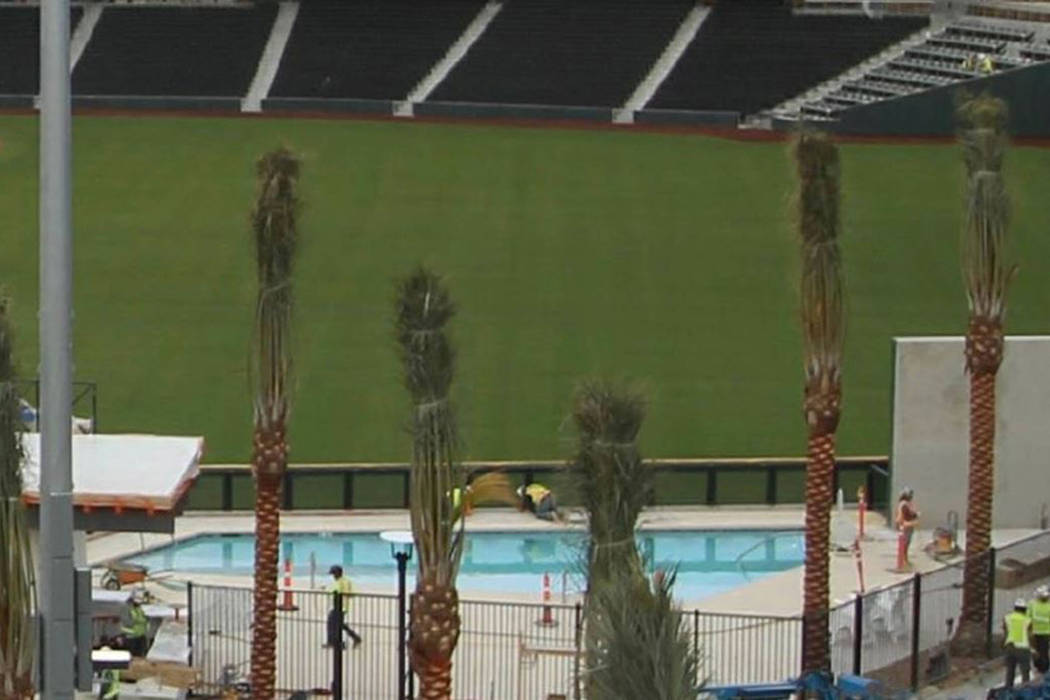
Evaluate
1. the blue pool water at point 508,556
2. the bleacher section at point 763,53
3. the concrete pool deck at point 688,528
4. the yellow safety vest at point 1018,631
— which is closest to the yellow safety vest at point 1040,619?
the yellow safety vest at point 1018,631

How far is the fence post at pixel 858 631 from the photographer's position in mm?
22859

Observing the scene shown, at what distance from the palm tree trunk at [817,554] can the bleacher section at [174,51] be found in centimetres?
4855

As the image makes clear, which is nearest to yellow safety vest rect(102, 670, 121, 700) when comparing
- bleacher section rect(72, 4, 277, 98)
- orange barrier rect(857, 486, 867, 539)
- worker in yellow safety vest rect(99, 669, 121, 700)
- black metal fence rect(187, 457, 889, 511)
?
worker in yellow safety vest rect(99, 669, 121, 700)

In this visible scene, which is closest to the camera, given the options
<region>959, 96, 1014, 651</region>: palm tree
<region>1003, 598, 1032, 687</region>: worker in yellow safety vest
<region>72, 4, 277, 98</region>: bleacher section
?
<region>1003, 598, 1032, 687</region>: worker in yellow safety vest

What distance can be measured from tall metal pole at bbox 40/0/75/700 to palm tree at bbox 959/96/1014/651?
537 inches

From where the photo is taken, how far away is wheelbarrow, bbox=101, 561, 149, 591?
27.1 m

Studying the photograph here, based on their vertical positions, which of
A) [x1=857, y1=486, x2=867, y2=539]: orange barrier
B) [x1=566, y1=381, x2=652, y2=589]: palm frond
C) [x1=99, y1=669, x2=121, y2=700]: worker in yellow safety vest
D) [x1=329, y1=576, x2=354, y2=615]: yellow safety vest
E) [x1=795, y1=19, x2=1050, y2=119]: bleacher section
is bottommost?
[x1=99, y1=669, x2=121, y2=700]: worker in yellow safety vest

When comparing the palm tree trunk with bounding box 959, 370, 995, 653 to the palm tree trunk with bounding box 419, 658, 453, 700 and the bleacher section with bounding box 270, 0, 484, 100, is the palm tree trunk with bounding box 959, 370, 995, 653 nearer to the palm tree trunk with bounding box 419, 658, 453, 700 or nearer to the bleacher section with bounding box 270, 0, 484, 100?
the palm tree trunk with bounding box 419, 658, 453, 700

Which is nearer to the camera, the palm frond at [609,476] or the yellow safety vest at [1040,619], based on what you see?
the palm frond at [609,476]

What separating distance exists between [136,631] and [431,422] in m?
5.82

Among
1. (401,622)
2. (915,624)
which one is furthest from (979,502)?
(401,622)

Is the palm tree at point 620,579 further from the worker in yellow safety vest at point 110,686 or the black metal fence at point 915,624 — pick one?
the black metal fence at point 915,624

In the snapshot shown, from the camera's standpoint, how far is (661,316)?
44219mm

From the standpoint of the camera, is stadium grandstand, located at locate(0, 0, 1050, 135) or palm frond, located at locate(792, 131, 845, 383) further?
stadium grandstand, located at locate(0, 0, 1050, 135)
